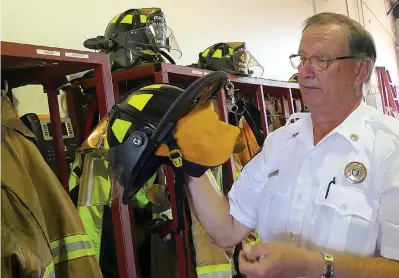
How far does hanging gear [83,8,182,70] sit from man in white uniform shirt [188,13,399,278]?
2.69 ft

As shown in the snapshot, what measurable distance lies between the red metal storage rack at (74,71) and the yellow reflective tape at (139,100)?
0.47 m

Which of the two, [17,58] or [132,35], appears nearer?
[17,58]

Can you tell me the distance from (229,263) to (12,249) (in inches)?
44.9

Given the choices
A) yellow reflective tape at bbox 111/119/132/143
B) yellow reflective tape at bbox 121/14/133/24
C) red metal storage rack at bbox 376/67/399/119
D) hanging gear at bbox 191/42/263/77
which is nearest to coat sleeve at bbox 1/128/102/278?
yellow reflective tape at bbox 111/119/132/143

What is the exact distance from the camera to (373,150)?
4.62 ft

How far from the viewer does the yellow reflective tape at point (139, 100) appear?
1.21m

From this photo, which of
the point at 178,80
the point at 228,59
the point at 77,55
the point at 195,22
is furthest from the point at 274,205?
the point at 195,22

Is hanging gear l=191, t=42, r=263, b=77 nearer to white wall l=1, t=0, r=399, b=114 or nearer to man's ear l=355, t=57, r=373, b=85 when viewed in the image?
white wall l=1, t=0, r=399, b=114

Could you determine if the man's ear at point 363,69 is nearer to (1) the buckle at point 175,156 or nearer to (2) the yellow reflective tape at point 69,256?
(1) the buckle at point 175,156

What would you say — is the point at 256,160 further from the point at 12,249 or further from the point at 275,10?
the point at 275,10

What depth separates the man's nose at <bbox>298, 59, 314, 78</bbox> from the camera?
1.53 metres

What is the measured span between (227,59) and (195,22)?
732mm

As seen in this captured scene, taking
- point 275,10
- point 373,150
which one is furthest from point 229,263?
point 275,10

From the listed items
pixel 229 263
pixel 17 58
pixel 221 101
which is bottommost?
pixel 229 263
